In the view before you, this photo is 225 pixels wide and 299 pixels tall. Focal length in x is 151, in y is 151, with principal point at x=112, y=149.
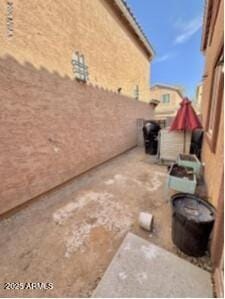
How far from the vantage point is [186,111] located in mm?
4812

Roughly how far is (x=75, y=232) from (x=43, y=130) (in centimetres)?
226

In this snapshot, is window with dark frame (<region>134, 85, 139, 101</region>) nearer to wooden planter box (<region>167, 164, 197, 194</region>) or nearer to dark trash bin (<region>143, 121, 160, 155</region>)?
dark trash bin (<region>143, 121, 160, 155</region>)

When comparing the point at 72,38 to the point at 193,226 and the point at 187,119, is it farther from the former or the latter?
the point at 193,226

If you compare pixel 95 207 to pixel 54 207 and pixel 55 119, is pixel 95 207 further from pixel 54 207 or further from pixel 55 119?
pixel 55 119

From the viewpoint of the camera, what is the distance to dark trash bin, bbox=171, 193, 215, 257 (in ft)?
5.99

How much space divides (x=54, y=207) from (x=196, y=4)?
7181mm

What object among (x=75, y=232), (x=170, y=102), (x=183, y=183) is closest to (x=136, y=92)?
(x=183, y=183)

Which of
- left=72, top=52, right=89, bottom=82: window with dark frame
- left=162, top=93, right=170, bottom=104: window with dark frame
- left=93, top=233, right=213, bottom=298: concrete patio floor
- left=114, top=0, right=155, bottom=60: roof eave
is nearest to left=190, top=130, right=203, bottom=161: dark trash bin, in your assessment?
left=72, top=52, right=89, bottom=82: window with dark frame

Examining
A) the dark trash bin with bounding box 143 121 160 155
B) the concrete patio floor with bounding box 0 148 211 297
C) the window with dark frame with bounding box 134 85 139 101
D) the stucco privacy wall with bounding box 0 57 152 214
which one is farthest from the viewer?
the window with dark frame with bounding box 134 85 139 101

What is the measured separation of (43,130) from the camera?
3.45m

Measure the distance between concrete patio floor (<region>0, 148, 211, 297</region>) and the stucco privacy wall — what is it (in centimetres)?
50

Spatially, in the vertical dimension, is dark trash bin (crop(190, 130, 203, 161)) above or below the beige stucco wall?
below

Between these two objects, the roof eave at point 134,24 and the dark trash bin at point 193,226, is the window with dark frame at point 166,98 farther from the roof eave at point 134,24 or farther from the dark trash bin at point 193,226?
the dark trash bin at point 193,226

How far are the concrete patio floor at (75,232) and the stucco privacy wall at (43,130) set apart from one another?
19.6 inches
